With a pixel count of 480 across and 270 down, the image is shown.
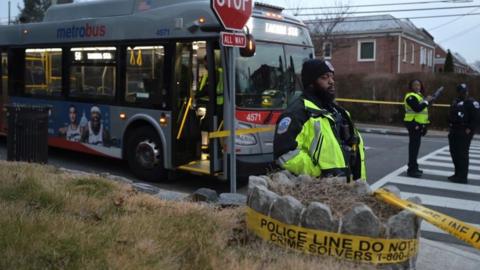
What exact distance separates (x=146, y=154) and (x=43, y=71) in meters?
3.74

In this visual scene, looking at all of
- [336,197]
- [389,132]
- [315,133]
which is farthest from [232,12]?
[389,132]

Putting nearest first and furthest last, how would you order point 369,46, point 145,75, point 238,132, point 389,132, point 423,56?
point 238,132, point 145,75, point 389,132, point 369,46, point 423,56

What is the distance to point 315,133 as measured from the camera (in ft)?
12.4

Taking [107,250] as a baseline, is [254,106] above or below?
above

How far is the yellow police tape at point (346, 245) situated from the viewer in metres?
3.42

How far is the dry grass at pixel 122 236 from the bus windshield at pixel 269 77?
3322 mm

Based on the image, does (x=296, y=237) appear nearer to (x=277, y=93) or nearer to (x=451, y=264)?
(x=451, y=264)

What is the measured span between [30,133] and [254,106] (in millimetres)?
3738

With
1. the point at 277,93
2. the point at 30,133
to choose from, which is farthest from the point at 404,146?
the point at 30,133

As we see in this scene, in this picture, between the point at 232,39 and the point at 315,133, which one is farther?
the point at 232,39

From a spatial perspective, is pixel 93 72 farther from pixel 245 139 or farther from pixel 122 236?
pixel 122 236

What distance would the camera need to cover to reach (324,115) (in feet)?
12.6

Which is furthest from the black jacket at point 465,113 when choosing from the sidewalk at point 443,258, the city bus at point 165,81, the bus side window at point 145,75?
the bus side window at point 145,75

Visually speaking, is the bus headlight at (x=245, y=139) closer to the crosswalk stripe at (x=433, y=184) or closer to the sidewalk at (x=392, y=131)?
the crosswalk stripe at (x=433, y=184)
